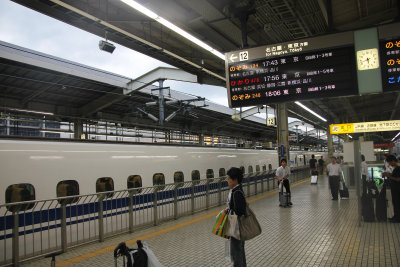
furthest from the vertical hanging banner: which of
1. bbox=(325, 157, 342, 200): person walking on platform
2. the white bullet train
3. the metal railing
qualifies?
the metal railing

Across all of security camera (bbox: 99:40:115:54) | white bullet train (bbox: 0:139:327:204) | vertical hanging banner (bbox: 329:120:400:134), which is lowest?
white bullet train (bbox: 0:139:327:204)

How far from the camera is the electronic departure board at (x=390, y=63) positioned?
6.12m

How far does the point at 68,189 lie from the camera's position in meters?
7.08

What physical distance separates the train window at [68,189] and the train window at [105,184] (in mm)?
599

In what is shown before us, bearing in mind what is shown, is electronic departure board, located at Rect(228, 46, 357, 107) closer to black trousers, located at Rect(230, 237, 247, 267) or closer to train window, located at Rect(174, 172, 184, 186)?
black trousers, located at Rect(230, 237, 247, 267)

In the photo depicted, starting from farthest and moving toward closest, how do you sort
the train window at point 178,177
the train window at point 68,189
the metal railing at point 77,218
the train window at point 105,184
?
1. the train window at point 178,177
2. the train window at point 105,184
3. the train window at point 68,189
4. the metal railing at point 77,218

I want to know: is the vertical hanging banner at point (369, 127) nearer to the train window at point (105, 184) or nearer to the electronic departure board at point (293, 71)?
the electronic departure board at point (293, 71)

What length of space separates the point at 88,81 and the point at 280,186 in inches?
357

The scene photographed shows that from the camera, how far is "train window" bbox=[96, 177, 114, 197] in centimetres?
777

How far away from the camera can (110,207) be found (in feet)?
26.0

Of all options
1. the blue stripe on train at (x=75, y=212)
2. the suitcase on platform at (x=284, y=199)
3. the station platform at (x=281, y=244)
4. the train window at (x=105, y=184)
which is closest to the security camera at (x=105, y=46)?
the train window at (x=105, y=184)

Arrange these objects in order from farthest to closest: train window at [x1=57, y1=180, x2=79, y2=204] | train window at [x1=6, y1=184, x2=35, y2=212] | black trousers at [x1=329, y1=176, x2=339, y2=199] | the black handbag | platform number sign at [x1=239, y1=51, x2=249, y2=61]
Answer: black trousers at [x1=329, y1=176, x2=339, y2=199], platform number sign at [x1=239, y1=51, x2=249, y2=61], train window at [x1=57, y1=180, x2=79, y2=204], train window at [x1=6, y1=184, x2=35, y2=212], the black handbag

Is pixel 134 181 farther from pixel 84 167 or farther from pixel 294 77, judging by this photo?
pixel 294 77

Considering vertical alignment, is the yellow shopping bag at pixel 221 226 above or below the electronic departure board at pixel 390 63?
below
